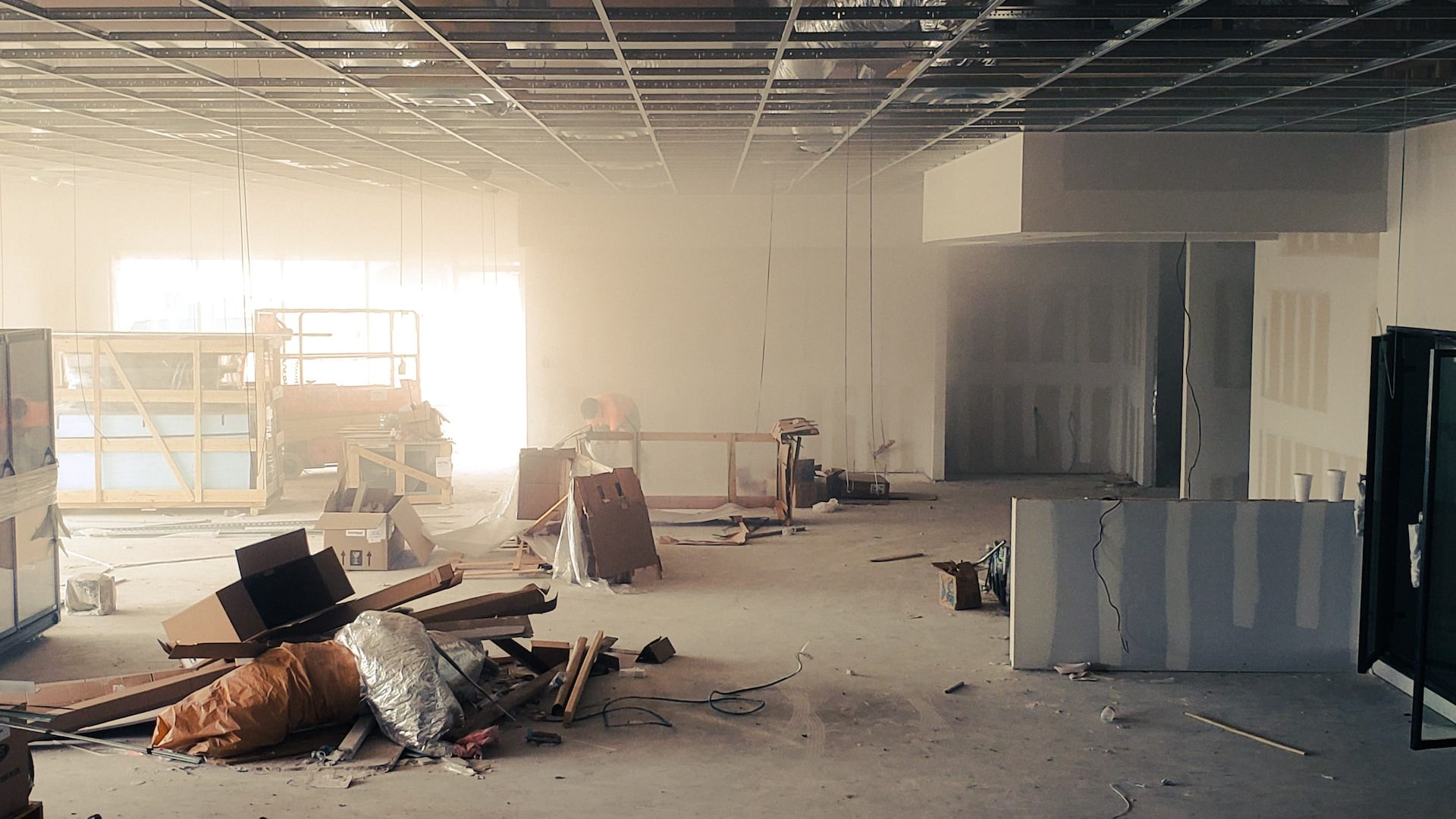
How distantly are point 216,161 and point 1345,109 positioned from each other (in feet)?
28.6

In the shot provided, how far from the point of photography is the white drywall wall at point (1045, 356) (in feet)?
42.1

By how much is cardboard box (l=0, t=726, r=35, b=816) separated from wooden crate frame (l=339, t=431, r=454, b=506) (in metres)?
7.15

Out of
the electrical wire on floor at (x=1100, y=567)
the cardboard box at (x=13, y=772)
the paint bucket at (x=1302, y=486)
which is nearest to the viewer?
the cardboard box at (x=13, y=772)

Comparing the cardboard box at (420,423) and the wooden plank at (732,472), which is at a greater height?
the cardboard box at (420,423)

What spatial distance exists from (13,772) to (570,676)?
8.45 ft

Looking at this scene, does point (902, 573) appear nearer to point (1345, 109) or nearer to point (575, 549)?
point (575, 549)

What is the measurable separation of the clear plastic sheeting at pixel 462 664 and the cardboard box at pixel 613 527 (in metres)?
2.02

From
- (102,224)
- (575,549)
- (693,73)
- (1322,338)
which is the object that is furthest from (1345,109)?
(102,224)

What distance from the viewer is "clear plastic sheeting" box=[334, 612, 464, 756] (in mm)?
4930

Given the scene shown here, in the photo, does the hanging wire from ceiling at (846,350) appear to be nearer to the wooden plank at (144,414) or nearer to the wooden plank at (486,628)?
the wooden plank at (144,414)

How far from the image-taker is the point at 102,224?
595 inches

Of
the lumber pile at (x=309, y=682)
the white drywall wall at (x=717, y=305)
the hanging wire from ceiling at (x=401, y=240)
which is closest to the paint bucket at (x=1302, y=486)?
the lumber pile at (x=309, y=682)

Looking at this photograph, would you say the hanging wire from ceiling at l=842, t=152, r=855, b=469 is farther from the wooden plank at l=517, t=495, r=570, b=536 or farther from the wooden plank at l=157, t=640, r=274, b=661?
the wooden plank at l=157, t=640, r=274, b=661

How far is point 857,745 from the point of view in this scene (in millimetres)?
5082
